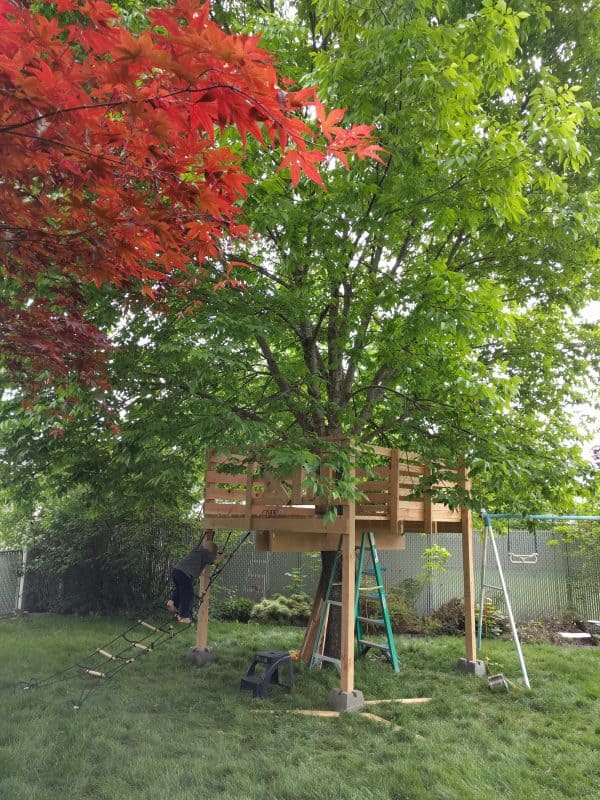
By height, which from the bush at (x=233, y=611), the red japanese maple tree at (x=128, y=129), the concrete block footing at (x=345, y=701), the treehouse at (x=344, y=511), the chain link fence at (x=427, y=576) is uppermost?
the red japanese maple tree at (x=128, y=129)

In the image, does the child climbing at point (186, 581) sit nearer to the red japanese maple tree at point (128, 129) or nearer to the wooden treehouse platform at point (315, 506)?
the wooden treehouse platform at point (315, 506)

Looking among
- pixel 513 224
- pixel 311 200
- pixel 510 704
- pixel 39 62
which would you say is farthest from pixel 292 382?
pixel 39 62

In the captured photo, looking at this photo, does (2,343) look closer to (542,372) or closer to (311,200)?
(311,200)

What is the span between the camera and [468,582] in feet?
23.8

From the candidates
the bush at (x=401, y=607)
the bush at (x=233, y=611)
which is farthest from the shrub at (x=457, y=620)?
the bush at (x=233, y=611)

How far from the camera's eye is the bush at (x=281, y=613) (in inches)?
403

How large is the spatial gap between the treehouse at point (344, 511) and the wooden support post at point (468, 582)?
0.01 metres

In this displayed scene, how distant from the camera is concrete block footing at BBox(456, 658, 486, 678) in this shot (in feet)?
22.3

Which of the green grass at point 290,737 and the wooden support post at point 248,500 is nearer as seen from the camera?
the green grass at point 290,737

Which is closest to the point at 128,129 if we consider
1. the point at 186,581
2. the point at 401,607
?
the point at 186,581

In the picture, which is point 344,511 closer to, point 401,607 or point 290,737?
point 290,737

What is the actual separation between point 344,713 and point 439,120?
515cm

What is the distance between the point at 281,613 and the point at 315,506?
491cm

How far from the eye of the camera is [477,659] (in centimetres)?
708
